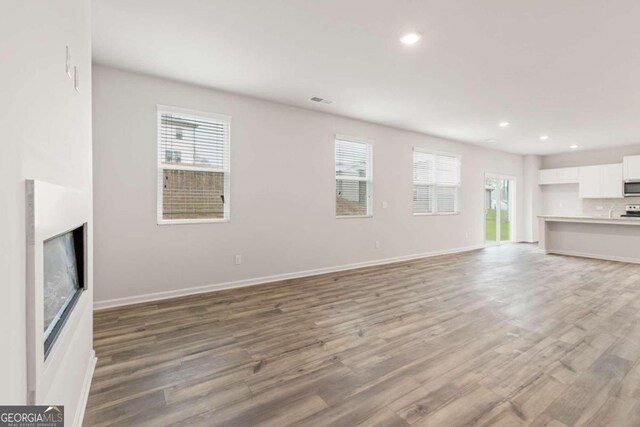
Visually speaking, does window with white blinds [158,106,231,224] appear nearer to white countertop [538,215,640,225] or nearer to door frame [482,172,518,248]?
door frame [482,172,518,248]

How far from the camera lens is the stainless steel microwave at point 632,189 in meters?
7.16

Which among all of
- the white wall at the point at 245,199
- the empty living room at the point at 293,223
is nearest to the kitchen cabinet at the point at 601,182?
the empty living room at the point at 293,223

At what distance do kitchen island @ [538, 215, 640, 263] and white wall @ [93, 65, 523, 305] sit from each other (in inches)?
134

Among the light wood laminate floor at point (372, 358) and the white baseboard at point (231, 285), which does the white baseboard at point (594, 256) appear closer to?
the light wood laminate floor at point (372, 358)

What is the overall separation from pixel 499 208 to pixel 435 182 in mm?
3413

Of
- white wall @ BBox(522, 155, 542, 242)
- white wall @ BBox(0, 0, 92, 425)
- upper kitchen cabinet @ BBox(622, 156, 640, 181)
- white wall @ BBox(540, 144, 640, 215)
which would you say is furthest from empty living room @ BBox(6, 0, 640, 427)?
white wall @ BBox(522, 155, 542, 242)

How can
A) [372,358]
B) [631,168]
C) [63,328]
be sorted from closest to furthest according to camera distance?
[63,328]
[372,358]
[631,168]

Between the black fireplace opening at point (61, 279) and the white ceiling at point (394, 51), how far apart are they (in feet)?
6.57

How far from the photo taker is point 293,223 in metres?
4.85

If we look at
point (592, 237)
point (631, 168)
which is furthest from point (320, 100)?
point (631, 168)

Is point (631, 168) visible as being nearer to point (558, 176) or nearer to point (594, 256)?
point (558, 176)

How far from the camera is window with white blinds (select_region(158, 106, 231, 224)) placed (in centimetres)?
384

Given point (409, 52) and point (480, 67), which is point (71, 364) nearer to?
point (409, 52)

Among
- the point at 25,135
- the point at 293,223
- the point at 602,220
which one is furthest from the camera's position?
A: the point at 602,220
